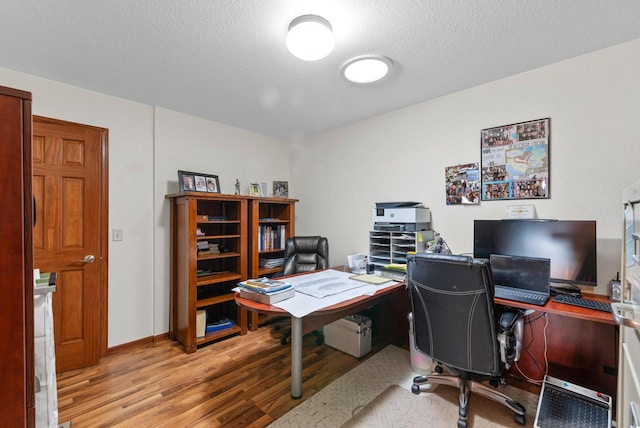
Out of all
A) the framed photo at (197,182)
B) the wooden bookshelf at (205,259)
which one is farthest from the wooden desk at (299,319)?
the framed photo at (197,182)

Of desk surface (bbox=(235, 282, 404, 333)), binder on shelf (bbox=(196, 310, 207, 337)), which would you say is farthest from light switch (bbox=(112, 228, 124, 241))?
desk surface (bbox=(235, 282, 404, 333))

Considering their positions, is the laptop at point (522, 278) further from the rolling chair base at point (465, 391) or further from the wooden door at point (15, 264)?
the wooden door at point (15, 264)

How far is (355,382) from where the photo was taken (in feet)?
7.00

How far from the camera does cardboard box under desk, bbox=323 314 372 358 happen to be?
2.50 m

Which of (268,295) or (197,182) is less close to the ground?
(197,182)

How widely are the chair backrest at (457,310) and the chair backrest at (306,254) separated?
1546mm

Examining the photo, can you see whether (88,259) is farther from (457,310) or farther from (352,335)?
(457,310)

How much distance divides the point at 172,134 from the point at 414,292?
→ 2870mm

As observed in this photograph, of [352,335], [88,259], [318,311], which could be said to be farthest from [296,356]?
[88,259]

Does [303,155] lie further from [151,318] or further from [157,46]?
[151,318]

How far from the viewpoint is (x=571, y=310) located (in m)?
1.58

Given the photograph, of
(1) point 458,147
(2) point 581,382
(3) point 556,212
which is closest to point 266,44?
(1) point 458,147

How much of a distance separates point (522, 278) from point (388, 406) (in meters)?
1.28

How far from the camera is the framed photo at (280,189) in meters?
3.74
